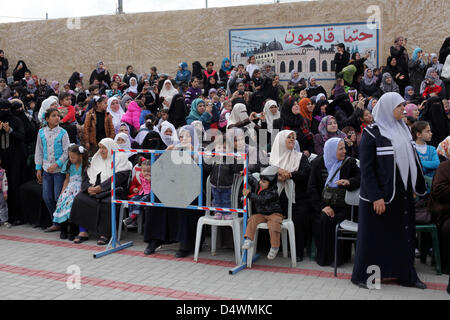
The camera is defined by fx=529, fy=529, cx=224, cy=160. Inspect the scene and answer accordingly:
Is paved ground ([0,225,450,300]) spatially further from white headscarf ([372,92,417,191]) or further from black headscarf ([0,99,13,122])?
black headscarf ([0,99,13,122])

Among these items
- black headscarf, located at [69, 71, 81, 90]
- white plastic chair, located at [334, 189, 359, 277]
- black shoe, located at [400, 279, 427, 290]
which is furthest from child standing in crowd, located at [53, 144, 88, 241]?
black headscarf, located at [69, 71, 81, 90]

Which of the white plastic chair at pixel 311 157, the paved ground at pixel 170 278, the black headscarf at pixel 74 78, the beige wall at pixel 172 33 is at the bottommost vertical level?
the paved ground at pixel 170 278

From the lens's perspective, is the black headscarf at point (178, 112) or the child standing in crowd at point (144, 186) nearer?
the child standing in crowd at point (144, 186)

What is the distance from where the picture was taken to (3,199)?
880 centimetres

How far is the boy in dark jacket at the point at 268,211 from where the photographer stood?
626cm

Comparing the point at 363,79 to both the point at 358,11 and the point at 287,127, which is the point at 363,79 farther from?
the point at 287,127

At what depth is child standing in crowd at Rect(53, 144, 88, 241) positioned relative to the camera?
8.03m

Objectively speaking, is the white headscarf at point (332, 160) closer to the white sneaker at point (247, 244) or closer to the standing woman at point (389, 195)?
the standing woman at point (389, 195)

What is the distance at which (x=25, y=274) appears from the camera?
6.30 meters

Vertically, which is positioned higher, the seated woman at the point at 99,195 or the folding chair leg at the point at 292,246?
the seated woman at the point at 99,195

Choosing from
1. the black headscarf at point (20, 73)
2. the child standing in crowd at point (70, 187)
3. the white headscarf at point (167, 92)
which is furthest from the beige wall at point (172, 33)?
the child standing in crowd at point (70, 187)

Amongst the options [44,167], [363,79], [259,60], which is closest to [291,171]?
[44,167]

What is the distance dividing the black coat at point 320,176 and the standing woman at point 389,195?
2.85 ft

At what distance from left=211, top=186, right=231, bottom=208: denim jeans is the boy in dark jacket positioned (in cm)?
35
